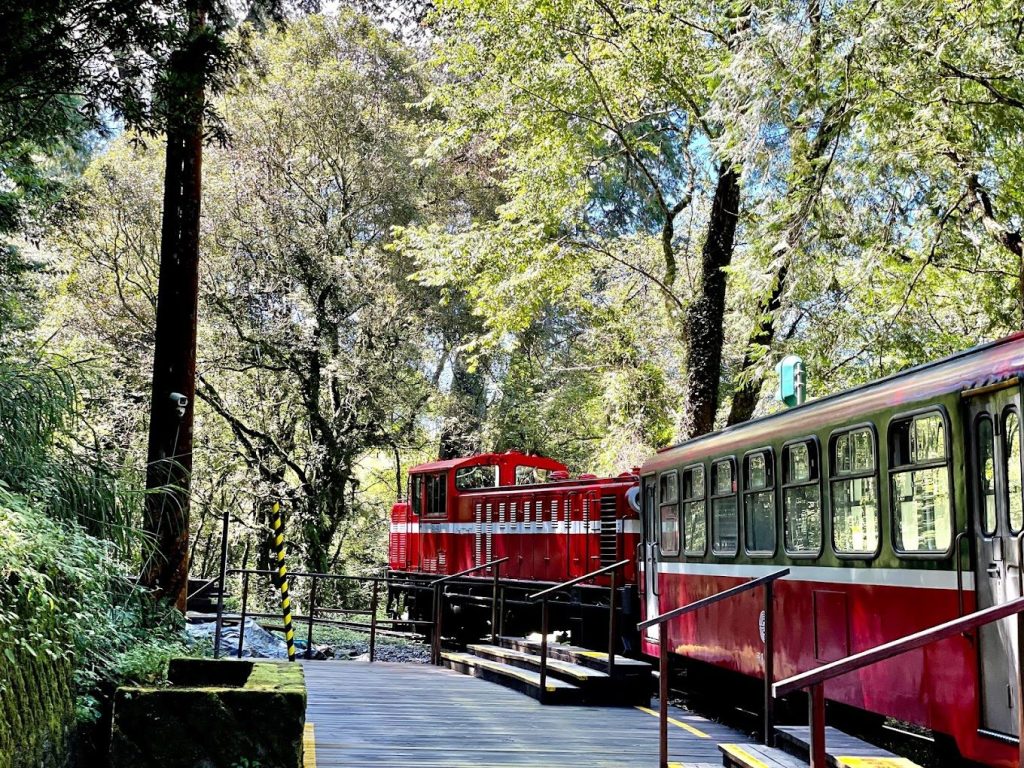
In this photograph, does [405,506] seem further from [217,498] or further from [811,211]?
[811,211]

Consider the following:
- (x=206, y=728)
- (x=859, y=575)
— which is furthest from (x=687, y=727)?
(x=206, y=728)

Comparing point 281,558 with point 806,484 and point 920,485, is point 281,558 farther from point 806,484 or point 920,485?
point 920,485

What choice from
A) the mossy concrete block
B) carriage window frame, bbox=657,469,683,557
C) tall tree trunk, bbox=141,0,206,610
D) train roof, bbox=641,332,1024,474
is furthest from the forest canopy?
train roof, bbox=641,332,1024,474

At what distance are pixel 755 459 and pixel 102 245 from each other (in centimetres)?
1906

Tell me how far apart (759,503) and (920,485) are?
2.86m

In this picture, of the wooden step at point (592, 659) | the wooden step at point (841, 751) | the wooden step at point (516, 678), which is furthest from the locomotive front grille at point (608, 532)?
the wooden step at point (841, 751)

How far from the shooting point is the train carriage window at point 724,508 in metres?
10.7

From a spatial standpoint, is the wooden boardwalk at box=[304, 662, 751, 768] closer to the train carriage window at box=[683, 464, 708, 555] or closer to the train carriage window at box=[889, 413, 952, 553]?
the train carriage window at box=[683, 464, 708, 555]

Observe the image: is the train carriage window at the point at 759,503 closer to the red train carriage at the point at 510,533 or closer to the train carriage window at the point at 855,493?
A: the train carriage window at the point at 855,493

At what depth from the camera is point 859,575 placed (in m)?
8.03

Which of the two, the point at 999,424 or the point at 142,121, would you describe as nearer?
the point at 999,424

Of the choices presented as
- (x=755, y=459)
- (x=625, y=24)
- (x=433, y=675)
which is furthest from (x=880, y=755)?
(x=625, y=24)

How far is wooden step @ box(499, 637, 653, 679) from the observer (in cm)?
1149

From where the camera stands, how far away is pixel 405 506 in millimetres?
25484
